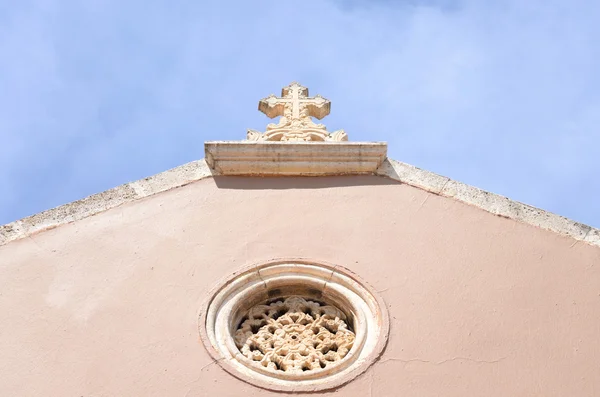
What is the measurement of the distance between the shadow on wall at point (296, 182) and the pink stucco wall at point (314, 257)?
0.05ft

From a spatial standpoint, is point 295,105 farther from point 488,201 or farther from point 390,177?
point 488,201

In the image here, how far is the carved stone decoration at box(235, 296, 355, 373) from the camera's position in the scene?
22.5 ft

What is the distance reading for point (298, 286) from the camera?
24.5 ft

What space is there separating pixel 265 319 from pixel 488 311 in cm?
147

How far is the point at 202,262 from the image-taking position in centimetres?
750

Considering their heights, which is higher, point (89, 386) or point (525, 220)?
point (525, 220)

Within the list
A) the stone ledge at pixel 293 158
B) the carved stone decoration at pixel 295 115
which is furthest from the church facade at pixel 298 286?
the carved stone decoration at pixel 295 115

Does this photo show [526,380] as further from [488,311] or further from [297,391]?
[297,391]

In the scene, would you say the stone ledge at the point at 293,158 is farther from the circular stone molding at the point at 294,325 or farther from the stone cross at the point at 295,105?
the circular stone molding at the point at 294,325

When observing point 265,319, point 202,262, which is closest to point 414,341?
point 265,319

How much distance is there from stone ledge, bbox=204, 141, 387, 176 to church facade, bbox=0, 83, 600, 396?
1 cm

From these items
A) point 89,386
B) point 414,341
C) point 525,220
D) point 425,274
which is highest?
point 525,220

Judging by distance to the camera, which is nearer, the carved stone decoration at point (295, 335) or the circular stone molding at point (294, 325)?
the circular stone molding at point (294, 325)

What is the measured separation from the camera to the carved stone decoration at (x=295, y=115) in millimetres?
8953
